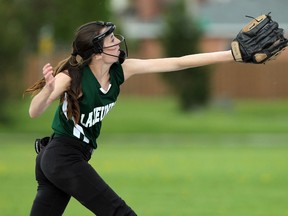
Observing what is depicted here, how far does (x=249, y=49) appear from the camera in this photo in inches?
307

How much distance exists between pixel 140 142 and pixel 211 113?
1382 cm

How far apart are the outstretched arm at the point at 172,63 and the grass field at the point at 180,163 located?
13.1ft

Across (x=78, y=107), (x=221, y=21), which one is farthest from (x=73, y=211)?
(x=221, y=21)

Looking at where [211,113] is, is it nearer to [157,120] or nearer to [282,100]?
[157,120]

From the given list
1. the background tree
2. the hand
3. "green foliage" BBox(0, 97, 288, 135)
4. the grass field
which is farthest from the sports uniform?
the background tree

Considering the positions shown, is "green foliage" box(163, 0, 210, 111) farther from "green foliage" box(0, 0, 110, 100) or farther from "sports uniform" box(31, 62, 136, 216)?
"sports uniform" box(31, 62, 136, 216)

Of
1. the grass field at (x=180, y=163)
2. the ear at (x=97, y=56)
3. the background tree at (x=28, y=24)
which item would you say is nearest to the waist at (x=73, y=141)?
the ear at (x=97, y=56)

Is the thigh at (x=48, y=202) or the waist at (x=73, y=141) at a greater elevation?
the waist at (x=73, y=141)

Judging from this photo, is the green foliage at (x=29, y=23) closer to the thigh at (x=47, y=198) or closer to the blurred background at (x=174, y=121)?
the blurred background at (x=174, y=121)

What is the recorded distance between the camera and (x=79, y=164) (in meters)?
7.35

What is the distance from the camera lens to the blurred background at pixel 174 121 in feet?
46.3

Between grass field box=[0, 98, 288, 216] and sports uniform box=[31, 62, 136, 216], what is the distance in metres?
3.98

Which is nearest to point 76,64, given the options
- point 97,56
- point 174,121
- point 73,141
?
point 97,56

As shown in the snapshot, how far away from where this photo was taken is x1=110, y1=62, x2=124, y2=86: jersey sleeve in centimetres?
770
